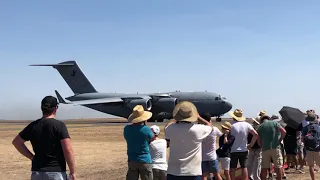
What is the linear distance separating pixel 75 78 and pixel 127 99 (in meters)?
10.6

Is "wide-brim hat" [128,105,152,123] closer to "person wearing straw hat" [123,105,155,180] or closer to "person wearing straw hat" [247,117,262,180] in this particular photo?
"person wearing straw hat" [123,105,155,180]

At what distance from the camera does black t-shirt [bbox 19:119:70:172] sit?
15.9 feet

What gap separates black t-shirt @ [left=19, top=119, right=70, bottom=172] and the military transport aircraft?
3638 cm

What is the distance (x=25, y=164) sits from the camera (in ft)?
45.8

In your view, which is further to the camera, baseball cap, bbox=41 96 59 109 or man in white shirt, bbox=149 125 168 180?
man in white shirt, bbox=149 125 168 180

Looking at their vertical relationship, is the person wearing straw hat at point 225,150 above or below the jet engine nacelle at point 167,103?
above

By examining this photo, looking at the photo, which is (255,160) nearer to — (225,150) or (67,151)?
(225,150)

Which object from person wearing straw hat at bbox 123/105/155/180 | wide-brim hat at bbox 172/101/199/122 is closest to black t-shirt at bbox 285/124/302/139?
person wearing straw hat at bbox 123/105/155/180

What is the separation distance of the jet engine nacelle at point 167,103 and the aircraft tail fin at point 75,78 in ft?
38.1

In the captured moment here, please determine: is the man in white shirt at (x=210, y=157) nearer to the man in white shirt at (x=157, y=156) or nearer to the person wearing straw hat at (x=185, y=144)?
the man in white shirt at (x=157, y=156)

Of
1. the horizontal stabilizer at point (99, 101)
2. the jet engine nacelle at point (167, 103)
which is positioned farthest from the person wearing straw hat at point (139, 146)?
the horizontal stabilizer at point (99, 101)

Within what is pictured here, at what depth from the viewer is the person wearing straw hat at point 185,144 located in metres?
5.34

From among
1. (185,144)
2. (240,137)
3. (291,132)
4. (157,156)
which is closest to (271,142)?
(240,137)

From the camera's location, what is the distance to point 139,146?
6.49m
